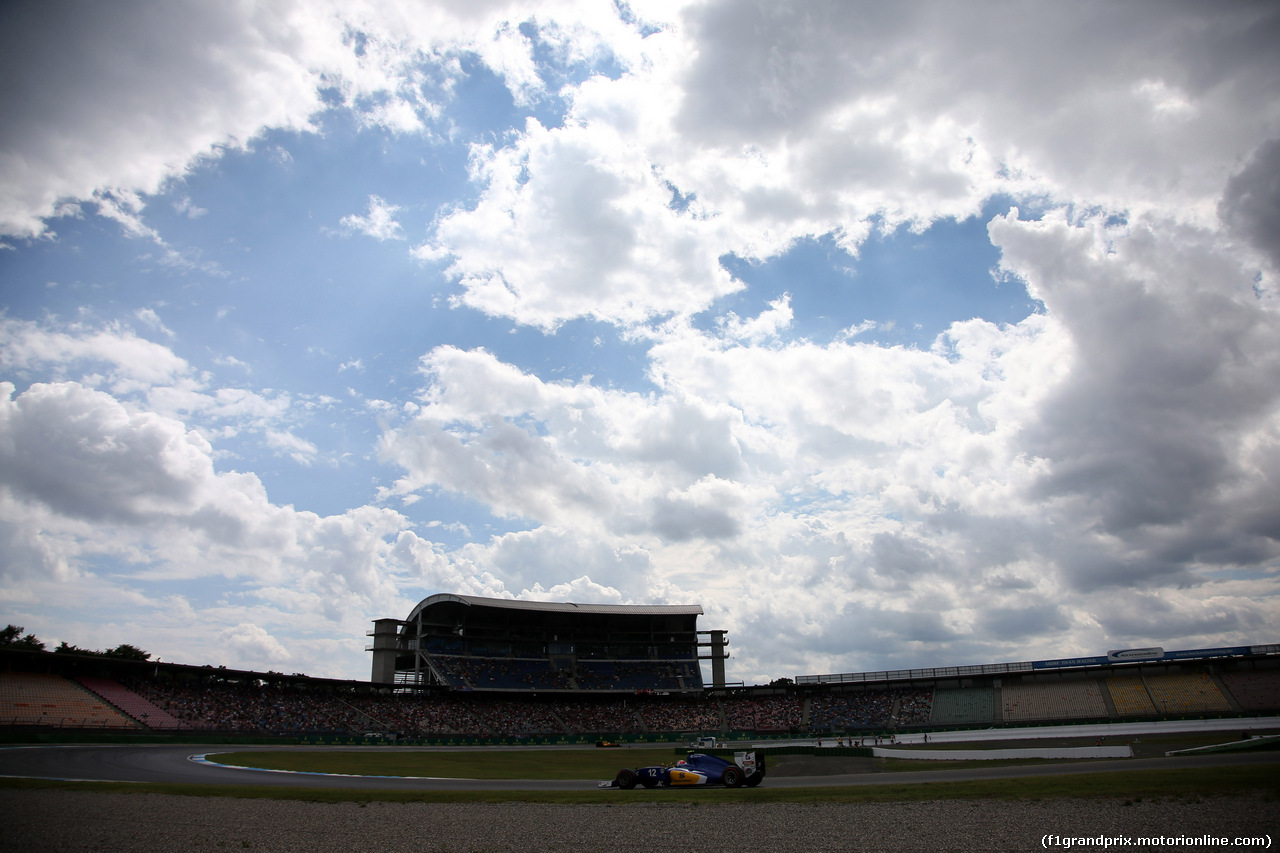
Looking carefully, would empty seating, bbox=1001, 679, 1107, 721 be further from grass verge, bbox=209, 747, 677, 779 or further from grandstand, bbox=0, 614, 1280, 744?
grass verge, bbox=209, 747, 677, 779

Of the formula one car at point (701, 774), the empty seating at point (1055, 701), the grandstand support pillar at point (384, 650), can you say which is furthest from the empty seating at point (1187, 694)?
the grandstand support pillar at point (384, 650)

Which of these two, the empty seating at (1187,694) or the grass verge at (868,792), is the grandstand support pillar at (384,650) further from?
the empty seating at (1187,694)

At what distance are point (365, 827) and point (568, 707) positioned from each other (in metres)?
68.5

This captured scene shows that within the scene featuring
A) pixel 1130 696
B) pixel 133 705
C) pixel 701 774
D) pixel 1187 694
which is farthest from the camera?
pixel 1130 696

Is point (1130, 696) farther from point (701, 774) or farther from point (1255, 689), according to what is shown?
point (701, 774)

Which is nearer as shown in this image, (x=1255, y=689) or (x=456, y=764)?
(x=456, y=764)

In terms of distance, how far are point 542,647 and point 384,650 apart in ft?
62.0

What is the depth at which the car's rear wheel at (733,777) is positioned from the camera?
78.5 ft

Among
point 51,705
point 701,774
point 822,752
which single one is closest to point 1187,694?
point 822,752

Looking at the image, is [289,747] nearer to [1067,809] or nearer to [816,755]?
[816,755]

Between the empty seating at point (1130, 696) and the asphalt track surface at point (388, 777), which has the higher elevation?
the asphalt track surface at point (388, 777)

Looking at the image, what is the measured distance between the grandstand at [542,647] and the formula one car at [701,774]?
56.5 metres

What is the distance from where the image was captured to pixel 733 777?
24.0 m

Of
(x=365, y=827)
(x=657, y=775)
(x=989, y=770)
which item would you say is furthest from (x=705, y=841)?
(x=989, y=770)
